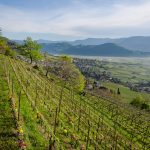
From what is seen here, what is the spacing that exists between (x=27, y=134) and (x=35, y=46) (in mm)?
147722

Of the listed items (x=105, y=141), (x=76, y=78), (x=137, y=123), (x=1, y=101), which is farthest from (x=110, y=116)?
(x=76, y=78)

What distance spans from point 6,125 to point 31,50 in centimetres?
14307

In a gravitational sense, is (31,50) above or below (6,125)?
above

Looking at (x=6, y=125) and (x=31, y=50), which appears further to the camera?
(x=31, y=50)

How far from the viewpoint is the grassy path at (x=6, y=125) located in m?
36.6

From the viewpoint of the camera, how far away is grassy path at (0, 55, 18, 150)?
3656 cm

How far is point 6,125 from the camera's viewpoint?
1656 inches

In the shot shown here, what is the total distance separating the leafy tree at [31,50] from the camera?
182 meters

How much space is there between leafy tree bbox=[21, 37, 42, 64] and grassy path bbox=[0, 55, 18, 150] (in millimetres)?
123578

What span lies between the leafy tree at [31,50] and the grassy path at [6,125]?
123578mm

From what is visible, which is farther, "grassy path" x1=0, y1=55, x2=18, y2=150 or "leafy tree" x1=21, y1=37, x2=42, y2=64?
"leafy tree" x1=21, y1=37, x2=42, y2=64

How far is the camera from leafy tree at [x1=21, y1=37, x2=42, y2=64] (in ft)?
597

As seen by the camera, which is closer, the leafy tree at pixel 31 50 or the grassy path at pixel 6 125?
the grassy path at pixel 6 125

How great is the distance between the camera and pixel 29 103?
56156 millimetres
